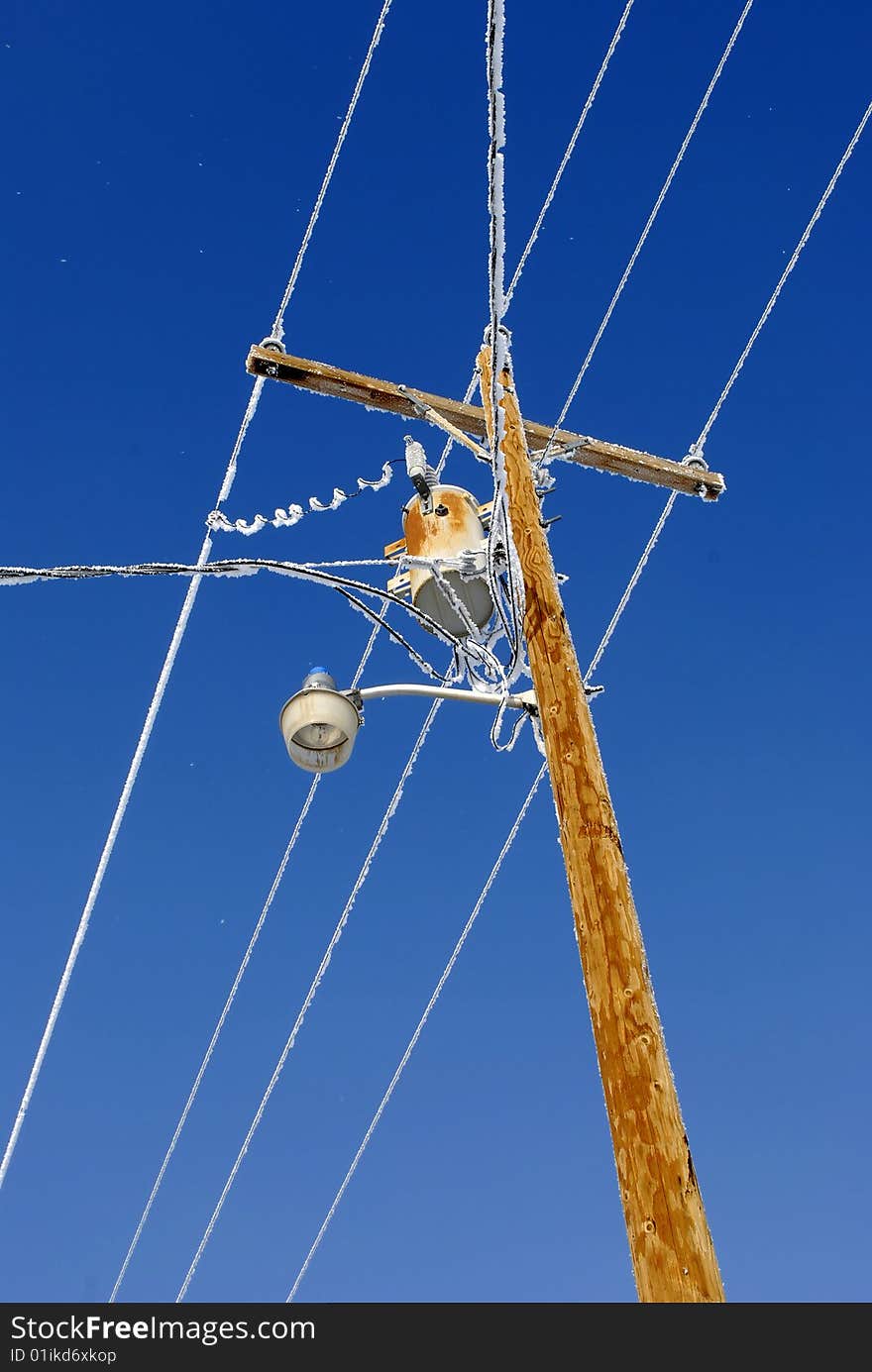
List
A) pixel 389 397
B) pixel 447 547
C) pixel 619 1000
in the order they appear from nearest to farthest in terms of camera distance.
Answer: pixel 619 1000, pixel 447 547, pixel 389 397

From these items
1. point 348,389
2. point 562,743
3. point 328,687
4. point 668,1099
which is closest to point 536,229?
point 348,389

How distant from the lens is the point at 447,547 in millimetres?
6438

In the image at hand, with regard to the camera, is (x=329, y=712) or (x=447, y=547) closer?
(x=329, y=712)

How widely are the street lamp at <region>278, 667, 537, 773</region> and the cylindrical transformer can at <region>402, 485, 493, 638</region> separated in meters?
1.21

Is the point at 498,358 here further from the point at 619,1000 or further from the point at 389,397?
the point at 619,1000

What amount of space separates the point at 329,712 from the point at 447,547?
182 centimetres

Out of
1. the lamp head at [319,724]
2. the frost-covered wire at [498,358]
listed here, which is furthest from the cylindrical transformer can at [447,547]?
the lamp head at [319,724]

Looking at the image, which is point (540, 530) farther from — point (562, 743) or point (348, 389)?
point (348, 389)

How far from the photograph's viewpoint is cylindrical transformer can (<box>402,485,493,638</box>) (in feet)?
20.7

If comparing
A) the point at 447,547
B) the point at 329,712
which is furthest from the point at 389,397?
the point at 329,712

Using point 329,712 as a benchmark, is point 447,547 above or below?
above

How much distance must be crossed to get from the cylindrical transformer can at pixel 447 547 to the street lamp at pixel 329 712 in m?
1.21

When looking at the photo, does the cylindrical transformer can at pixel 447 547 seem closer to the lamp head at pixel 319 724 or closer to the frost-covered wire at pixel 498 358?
the frost-covered wire at pixel 498 358

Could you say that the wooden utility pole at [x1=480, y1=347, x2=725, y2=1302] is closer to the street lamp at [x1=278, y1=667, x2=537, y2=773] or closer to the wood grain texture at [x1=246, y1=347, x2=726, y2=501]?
the street lamp at [x1=278, y1=667, x2=537, y2=773]
